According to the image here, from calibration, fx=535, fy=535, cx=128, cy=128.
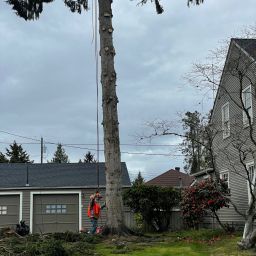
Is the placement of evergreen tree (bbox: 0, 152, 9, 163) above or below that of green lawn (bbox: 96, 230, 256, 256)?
above

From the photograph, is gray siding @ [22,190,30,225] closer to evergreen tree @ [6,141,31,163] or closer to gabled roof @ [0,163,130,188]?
gabled roof @ [0,163,130,188]

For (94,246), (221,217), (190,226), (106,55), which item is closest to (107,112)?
(106,55)

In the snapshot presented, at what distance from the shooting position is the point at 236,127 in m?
22.5

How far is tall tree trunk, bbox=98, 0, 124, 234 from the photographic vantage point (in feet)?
53.7

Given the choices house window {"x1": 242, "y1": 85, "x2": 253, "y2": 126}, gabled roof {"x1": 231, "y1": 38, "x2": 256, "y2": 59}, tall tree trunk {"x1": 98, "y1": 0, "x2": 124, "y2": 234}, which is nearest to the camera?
tall tree trunk {"x1": 98, "y1": 0, "x2": 124, "y2": 234}

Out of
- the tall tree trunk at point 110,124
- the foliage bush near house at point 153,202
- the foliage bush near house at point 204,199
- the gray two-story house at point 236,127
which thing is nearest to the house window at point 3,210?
the foliage bush near house at point 153,202

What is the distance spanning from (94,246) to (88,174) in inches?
757

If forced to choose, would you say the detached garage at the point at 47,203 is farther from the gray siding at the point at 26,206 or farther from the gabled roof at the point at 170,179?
the gabled roof at the point at 170,179

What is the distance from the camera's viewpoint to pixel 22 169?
3450 cm

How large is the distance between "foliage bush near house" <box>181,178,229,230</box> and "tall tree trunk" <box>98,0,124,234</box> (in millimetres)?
4303

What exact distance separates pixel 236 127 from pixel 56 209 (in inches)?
533

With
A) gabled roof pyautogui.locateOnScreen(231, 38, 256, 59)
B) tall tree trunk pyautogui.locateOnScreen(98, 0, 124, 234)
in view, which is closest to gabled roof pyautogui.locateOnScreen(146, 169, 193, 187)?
gabled roof pyautogui.locateOnScreen(231, 38, 256, 59)

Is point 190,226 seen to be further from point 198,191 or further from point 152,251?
point 152,251

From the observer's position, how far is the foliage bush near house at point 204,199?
19562 mm
